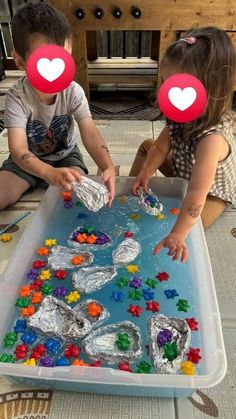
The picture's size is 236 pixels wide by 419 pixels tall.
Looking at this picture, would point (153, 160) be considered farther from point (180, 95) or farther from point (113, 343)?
point (113, 343)

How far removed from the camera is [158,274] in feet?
2.10

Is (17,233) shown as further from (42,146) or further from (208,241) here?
(208,241)

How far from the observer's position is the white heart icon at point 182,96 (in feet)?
1.74

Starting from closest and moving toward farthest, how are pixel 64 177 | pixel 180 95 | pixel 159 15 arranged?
1. pixel 180 95
2. pixel 64 177
3. pixel 159 15

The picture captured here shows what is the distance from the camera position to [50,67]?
1.83 ft

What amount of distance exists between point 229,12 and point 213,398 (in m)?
1.17

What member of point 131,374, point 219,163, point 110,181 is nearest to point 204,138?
point 219,163

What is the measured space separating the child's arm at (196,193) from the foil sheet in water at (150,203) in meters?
0.14

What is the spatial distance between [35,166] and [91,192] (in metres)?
0.12

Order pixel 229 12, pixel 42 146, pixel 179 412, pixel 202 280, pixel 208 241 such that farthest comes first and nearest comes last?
pixel 229 12, pixel 42 146, pixel 208 241, pixel 202 280, pixel 179 412

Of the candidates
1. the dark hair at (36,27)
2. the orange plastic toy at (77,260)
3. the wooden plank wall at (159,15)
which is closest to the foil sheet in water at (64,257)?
the orange plastic toy at (77,260)

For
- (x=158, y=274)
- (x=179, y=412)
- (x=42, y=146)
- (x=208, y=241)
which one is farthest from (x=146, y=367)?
(x=42, y=146)

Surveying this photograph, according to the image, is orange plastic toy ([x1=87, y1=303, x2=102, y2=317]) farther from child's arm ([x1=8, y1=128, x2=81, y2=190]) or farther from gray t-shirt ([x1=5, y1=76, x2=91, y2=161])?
gray t-shirt ([x1=5, y1=76, x2=91, y2=161])

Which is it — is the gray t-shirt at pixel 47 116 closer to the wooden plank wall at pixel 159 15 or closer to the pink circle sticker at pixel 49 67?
the pink circle sticker at pixel 49 67
